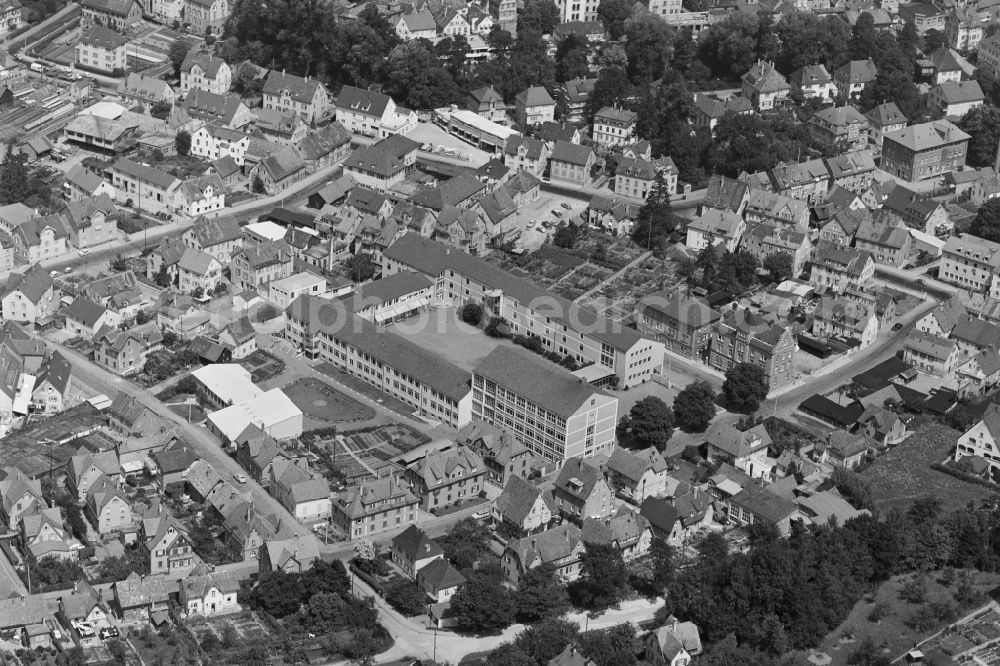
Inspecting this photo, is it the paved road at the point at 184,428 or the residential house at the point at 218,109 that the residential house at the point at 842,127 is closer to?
the residential house at the point at 218,109

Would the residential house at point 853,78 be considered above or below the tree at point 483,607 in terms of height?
above

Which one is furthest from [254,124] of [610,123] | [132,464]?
[132,464]

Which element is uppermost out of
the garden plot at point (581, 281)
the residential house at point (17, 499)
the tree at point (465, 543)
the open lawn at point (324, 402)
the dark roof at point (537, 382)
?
the dark roof at point (537, 382)

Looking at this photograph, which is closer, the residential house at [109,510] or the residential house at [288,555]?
the residential house at [288,555]

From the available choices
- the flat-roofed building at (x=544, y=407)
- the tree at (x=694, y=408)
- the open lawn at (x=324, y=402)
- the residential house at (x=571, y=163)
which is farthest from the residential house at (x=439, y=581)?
the residential house at (x=571, y=163)

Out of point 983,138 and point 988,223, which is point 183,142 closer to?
point 988,223

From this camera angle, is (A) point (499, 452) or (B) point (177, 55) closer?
(A) point (499, 452)

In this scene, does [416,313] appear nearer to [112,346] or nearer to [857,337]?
[112,346]

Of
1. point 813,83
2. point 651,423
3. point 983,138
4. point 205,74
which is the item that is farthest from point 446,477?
point 983,138
